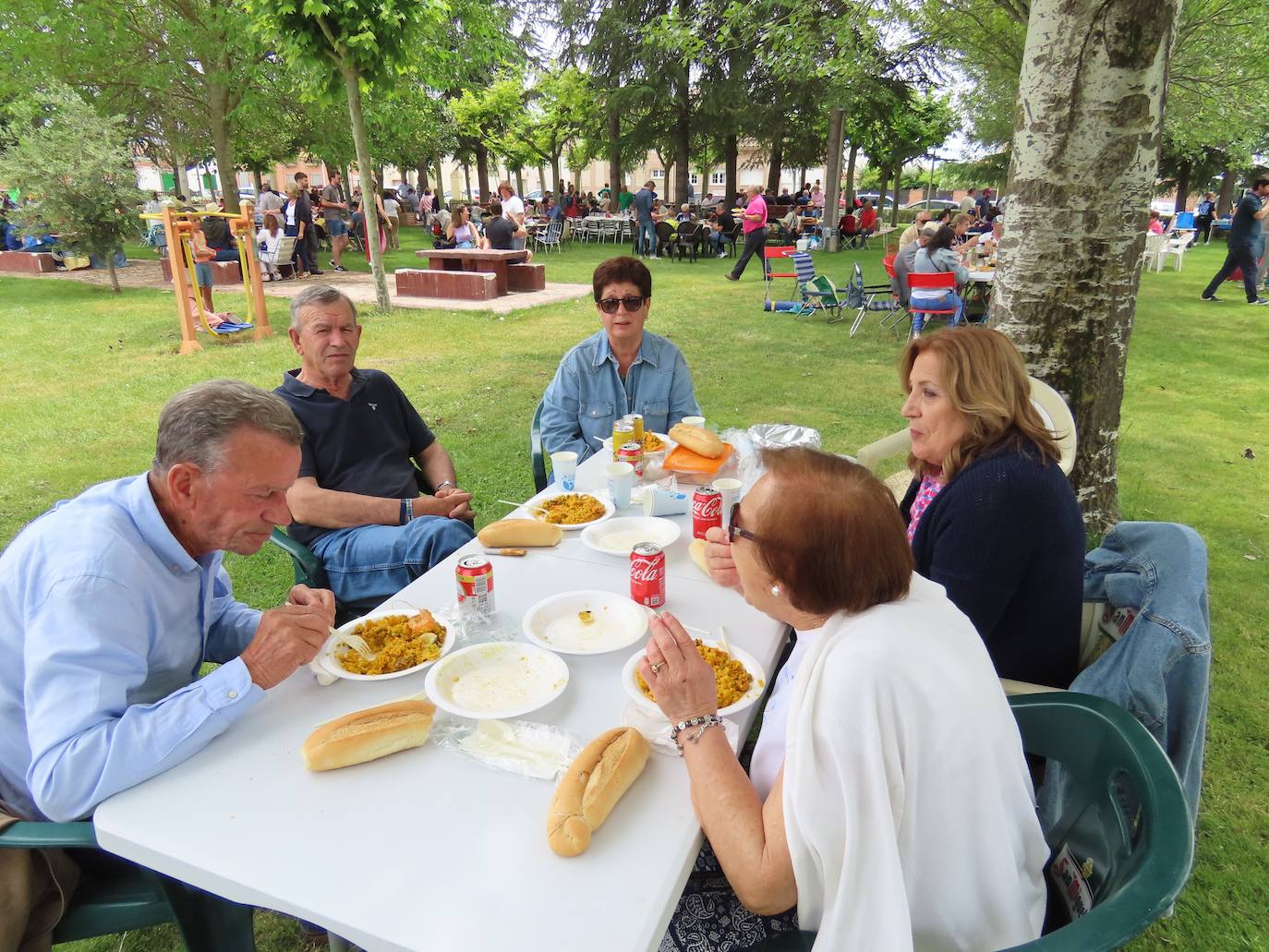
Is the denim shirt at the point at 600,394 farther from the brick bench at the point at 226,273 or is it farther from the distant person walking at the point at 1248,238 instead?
the distant person walking at the point at 1248,238

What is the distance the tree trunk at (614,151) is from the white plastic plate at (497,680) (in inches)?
1117

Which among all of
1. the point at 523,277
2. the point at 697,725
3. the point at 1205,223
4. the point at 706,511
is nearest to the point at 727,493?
the point at 706,511

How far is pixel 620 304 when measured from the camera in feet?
12.1

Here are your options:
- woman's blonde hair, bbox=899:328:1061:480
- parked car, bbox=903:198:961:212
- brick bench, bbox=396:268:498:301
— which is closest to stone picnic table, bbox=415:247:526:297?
brick bench, bbox=396:268:498:301

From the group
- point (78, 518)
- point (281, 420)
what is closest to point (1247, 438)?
point (281, 420)

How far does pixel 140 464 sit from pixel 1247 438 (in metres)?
9.00

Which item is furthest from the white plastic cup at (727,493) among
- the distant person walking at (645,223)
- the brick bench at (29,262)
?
the brick bench at (29,262)

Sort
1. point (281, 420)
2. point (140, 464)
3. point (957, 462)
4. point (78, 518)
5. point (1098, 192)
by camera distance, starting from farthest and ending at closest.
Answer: point (140, 464), point (1098, 192), point (957, 462), point (281, 420), point (78, 518)

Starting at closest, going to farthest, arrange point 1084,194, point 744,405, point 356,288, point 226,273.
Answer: point 1084,194 → point 744,405 → point 226,273 → point 356,288

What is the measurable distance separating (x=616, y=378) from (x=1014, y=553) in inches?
91.2

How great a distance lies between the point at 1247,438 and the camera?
252 inches

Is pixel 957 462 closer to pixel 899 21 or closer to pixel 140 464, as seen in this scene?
pixel 140 464

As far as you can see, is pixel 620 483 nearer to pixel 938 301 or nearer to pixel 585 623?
pixel 585 623

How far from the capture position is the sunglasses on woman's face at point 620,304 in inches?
Result: 145
